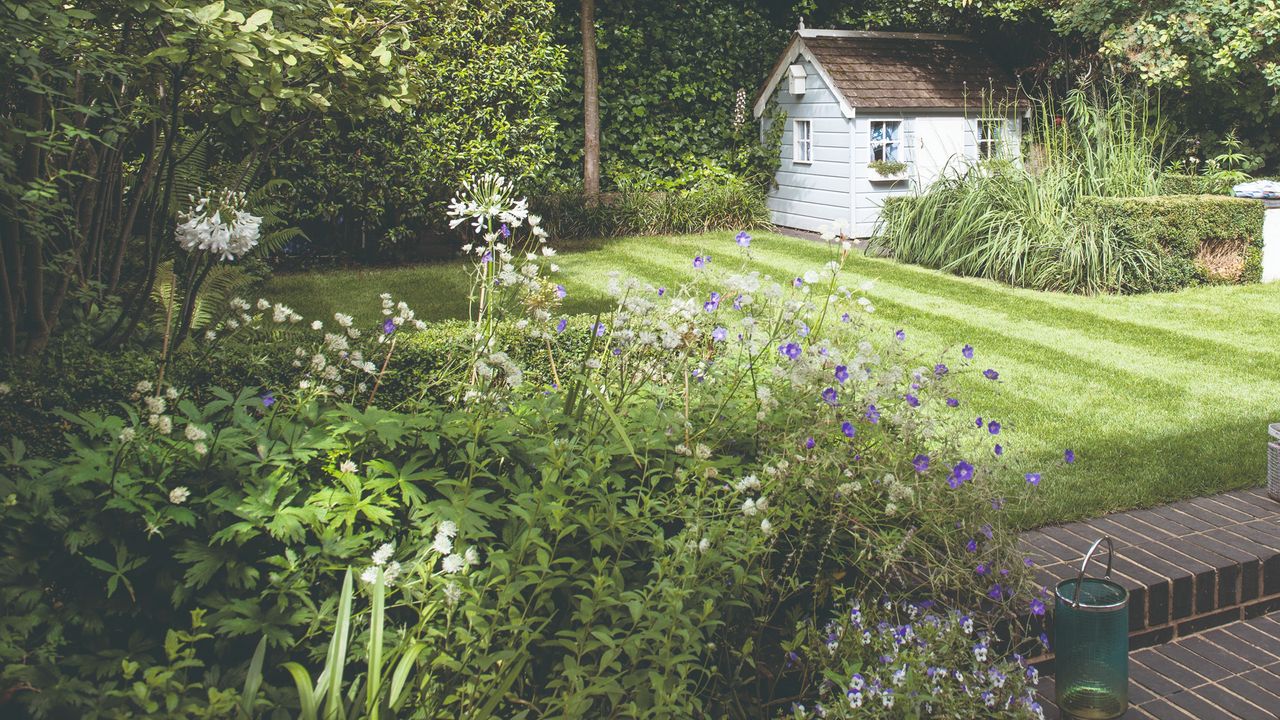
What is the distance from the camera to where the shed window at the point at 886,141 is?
12.7 metres

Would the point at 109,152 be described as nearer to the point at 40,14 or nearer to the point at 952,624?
the point at 40,14

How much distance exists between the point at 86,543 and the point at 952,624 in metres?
2.02

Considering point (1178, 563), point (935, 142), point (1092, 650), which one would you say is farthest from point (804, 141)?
point (1092, 650)

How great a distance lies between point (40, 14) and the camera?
3336 millimetres

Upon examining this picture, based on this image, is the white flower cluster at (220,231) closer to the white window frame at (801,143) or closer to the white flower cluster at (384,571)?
the white flower cluster at (384,571)

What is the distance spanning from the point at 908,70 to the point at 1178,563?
1054 centimetres

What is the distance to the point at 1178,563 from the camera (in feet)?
11.7

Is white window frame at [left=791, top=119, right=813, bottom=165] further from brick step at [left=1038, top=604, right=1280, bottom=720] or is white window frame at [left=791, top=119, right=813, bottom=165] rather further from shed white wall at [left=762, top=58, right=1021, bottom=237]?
brick step at [left=1038, top=604, right=1280, bottom=720]

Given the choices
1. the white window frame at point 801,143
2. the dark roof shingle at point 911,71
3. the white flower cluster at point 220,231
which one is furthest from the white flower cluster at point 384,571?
the white window frame at point 801,143

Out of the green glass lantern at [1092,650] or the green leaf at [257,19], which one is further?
the green leaf at [257,19]

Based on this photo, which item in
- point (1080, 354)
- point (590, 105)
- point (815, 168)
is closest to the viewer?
point (1080, 354)

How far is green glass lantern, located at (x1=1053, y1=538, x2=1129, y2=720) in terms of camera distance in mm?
2873

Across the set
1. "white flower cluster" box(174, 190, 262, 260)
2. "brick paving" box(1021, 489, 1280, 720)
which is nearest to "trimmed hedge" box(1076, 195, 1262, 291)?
"brick paving" box(1021, 489, 1280, 720)

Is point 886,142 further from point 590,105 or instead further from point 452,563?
point 452,563
